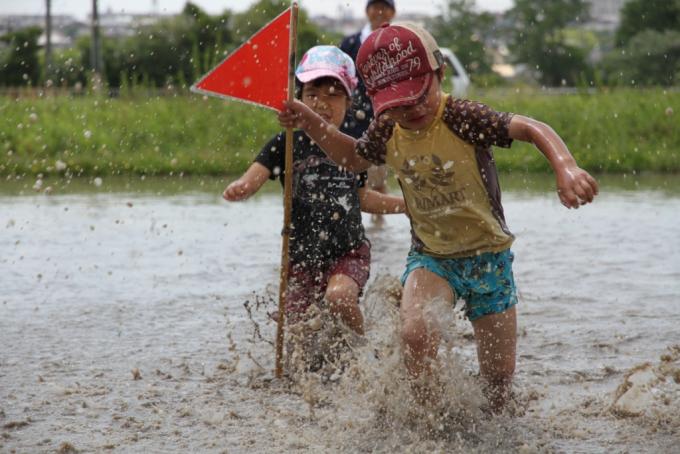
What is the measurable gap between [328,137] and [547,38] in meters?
73.7

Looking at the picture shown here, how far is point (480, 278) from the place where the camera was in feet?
12.8

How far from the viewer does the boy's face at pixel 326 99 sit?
4.77 metres

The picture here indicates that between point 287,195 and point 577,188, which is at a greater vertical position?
point 577,188

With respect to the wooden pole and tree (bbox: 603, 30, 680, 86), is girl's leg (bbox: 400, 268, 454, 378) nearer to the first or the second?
the wooden pole

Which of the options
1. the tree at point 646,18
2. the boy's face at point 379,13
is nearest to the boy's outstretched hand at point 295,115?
the boy's face at point 379,13

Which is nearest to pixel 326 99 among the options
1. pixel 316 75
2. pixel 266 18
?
pixel 316 75

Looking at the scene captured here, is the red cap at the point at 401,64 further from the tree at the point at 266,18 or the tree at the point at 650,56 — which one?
the tree at the point at 266,18

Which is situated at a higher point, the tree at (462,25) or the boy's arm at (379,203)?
the boy's arm at (379,203)

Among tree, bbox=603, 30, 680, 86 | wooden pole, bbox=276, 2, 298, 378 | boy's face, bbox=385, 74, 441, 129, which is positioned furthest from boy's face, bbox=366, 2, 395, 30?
tree, bbox=603, 30, 680, 86

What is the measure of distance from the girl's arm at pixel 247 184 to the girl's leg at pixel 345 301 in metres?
0.50

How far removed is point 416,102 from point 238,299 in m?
3.01

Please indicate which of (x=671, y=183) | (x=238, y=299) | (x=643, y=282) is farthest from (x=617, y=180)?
(x=238, y=299)

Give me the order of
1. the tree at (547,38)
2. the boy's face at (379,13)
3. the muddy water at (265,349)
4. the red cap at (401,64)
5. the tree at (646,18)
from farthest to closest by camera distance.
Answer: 1. the tree at (547,38)
2. the tree at (646,18)
3. the boy's face at (379,13)
4. the muddy water at (265,349)
5. the red cap at (401,64)

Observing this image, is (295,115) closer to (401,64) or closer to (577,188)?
(401,64)
